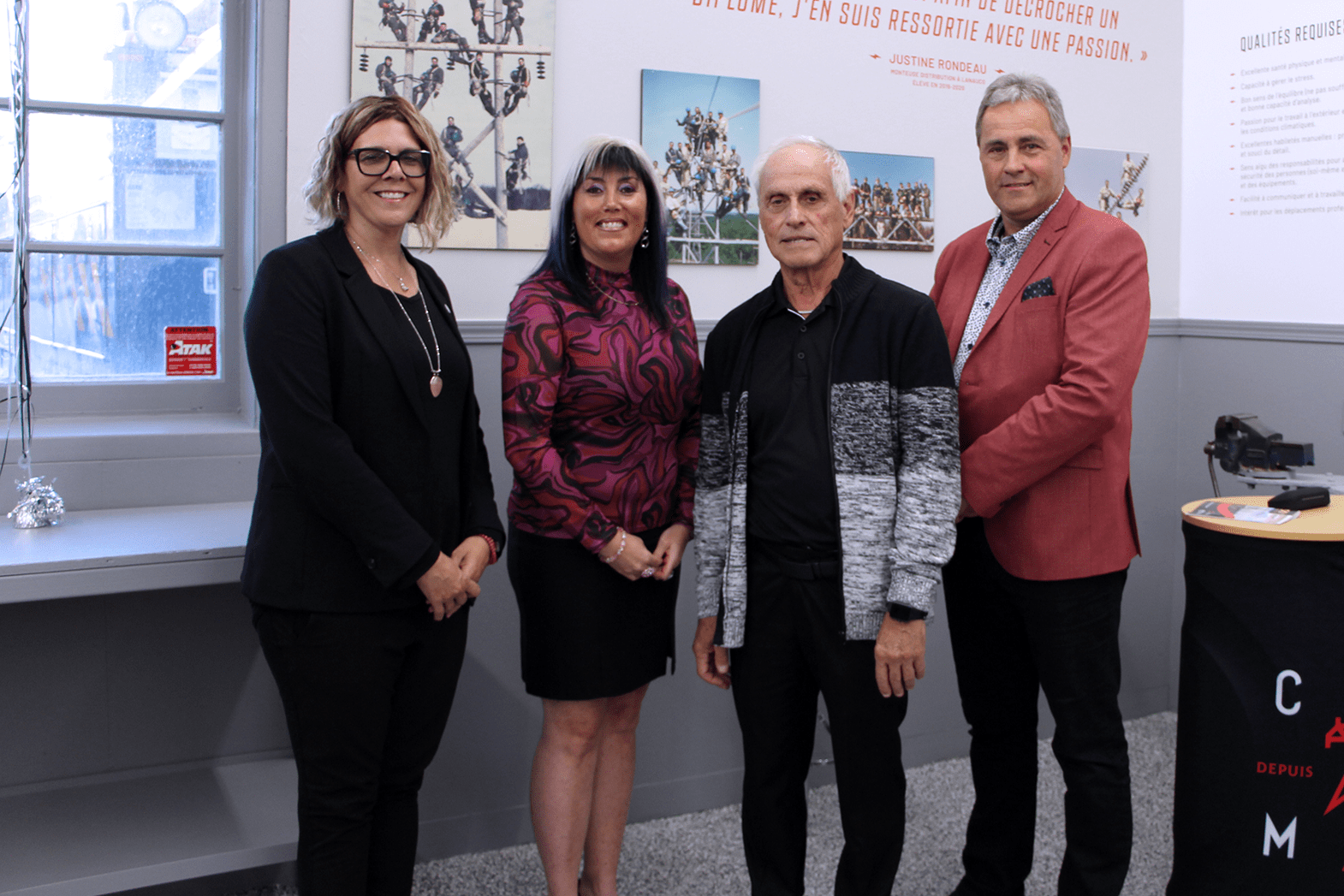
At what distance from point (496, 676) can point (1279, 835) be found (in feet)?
5.76

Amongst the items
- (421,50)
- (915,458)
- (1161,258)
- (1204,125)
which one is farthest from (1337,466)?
(421,50)

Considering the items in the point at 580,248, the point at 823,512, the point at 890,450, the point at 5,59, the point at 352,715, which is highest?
the point at 5,59

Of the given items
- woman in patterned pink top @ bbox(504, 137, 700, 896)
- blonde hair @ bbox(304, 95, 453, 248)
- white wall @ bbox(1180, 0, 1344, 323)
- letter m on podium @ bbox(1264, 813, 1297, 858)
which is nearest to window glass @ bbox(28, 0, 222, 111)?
blonde hair @ bbox(304, 95, 453, 248)

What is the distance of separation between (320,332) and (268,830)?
1.10 m

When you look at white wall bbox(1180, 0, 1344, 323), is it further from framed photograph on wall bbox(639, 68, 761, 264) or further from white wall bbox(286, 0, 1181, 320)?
framed photograph on wall bbox(639, 68, 761, 264)

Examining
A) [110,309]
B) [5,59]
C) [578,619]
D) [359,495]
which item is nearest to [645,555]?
[578,619]

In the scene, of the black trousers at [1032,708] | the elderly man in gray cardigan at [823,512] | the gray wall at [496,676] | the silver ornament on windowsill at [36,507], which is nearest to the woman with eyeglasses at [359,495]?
the elderly man in gray cardigan at [823,512]

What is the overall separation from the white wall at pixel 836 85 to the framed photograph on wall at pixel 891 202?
3 cm

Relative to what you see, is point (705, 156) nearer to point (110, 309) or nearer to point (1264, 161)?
point (110, 309)

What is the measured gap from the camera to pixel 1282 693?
1.91m

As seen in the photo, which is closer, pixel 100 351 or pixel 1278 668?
pixel 1278 668

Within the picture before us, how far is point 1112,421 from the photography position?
6.29 ft

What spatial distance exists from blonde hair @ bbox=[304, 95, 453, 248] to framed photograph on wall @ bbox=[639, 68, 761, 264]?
0.96 meters

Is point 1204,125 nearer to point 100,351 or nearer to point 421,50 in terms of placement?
point 421,50
